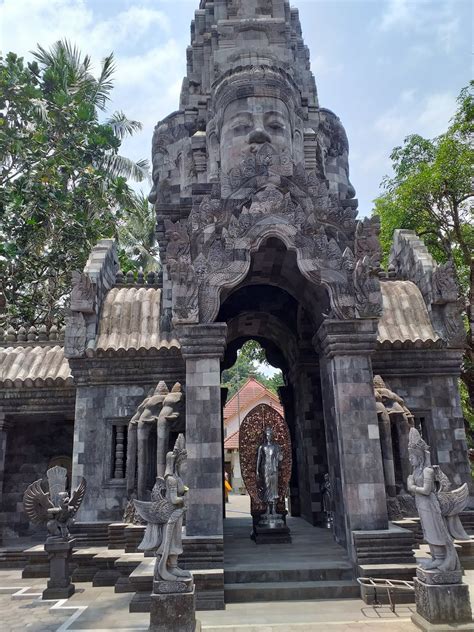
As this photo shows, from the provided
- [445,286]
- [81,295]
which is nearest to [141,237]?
[81,295]

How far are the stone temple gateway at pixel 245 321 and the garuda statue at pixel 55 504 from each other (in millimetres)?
1395

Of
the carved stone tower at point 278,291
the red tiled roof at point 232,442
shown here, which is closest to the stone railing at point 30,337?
the carved stone tower at point 278,291

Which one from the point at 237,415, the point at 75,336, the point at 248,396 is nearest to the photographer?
the point at 75,336

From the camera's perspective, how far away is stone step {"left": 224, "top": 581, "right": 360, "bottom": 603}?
791 centimetres

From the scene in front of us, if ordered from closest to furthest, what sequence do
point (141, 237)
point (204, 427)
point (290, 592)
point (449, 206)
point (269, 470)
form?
point (290, 592) → point (204, 427) → point (269, 470) → point (449, 206) → point (141, 237)

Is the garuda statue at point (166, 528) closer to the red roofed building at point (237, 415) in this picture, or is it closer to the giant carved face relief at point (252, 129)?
the giant carved face relief at point (252, 129)

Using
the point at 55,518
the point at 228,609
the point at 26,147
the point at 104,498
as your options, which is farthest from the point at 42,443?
the point at 26,147

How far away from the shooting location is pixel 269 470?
1118cm

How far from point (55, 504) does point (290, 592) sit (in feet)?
16.8

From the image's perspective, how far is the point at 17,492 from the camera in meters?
14.6

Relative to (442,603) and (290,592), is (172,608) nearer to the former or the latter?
(290,592)

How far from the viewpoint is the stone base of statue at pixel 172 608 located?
6.34m

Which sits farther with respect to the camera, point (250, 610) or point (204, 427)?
point (204, 427)

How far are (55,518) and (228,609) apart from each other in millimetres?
4241
